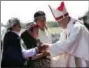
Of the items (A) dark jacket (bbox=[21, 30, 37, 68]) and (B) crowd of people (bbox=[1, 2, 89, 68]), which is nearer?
(B) crowd of people (bbox=[1, 2, 89, 68])

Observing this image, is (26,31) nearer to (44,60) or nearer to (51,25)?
(44,60)

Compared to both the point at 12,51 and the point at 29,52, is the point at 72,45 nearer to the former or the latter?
the point at 29,52

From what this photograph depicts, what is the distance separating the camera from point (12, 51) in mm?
5512

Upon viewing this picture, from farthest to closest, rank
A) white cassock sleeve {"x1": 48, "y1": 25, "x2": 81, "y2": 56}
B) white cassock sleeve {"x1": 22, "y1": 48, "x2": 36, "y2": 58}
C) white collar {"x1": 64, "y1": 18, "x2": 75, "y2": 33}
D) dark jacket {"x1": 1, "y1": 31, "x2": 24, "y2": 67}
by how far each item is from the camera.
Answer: white collar {"x1": 64, "y1": 18, "x2": 75, "y2": 33} < white cassock sleeve {"x1": 48, "y1": 25, "x2": 81, "y2": 56} < white cassock sleeve {"x1": 22, "y1": 48, "x2": 36, "y2": 58} < dark jacket {"x1": 1, "y1": 31, "x2": 24, "y2": 67}

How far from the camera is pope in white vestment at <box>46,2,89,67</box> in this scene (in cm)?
584

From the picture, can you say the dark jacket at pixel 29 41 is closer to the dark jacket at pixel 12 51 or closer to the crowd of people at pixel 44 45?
the crowd of people at pixel 44 45

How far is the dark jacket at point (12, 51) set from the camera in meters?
5.51

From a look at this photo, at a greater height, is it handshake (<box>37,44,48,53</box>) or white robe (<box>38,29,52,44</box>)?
white robe (<box>38,29,52,44</box>)

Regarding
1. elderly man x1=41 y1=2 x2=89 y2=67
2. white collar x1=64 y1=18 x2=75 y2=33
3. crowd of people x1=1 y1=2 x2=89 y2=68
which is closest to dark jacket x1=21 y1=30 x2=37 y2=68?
crowd of people x1=1 y1=2 x2=89 y2=68

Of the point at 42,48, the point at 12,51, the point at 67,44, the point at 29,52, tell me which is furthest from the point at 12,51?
the point at 67,44

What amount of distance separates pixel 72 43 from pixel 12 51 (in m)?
1.01

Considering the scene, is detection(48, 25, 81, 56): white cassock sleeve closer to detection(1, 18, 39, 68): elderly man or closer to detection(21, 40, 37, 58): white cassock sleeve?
detection(21, 40, 37, 58): white cassock sleeve

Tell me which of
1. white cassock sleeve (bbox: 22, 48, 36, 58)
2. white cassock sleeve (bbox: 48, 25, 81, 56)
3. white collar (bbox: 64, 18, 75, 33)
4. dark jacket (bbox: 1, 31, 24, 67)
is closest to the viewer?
dark jacket (bbox: 1, 31, 24, 67)

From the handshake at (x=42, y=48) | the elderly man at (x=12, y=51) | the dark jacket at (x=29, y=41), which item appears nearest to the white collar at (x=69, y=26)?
the handshake at (x=42, y=48)
